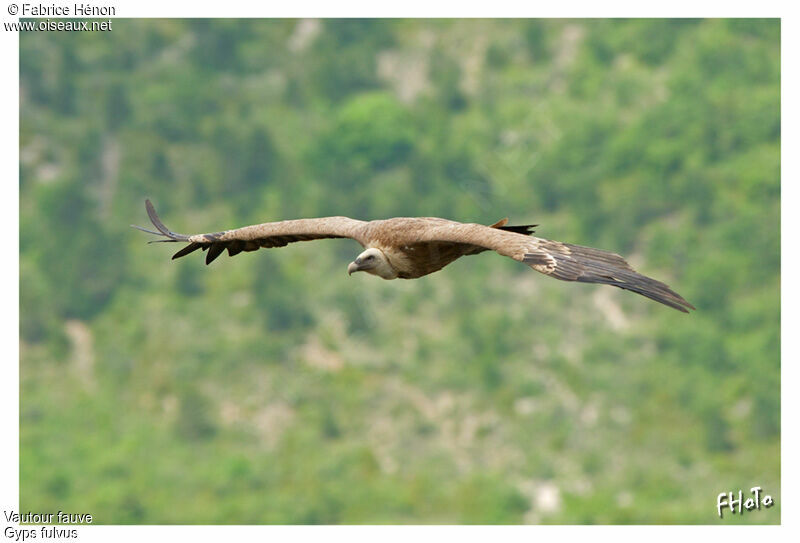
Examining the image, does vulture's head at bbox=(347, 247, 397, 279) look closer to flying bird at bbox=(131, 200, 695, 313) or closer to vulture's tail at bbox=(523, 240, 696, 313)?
flying bird at bbox=(131, 200, 695, 313)

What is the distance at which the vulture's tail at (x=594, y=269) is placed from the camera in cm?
1498

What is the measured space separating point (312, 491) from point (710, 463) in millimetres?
13899

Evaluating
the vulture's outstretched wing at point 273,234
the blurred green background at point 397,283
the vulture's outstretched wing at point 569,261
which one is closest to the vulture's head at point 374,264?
the vulture's outstretched wing at point 273,234

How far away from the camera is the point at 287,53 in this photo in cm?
7144

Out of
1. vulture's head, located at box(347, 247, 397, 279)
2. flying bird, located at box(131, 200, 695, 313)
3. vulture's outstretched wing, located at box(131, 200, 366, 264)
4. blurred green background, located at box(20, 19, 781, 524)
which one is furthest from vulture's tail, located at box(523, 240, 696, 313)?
blurred green background, located at box(20, 19, 781, 524)

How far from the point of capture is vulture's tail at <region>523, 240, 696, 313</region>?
1498 centimetres

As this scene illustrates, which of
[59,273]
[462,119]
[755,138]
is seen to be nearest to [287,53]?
[462,119]

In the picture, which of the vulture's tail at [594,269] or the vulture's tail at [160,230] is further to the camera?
the vulture's tail at [160,230]

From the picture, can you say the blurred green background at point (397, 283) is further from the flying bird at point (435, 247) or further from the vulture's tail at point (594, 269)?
the vulture's tail at point (594, 269)

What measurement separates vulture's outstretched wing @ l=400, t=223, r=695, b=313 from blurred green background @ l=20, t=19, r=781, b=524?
37476 mm

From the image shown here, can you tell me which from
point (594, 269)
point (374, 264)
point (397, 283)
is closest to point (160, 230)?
point (374, 264)

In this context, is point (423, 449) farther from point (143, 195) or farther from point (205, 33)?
point (205, 33)

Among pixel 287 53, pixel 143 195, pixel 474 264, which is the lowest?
pixel 474 264

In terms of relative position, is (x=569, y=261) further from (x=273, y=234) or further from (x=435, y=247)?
(x=273, y=234)
